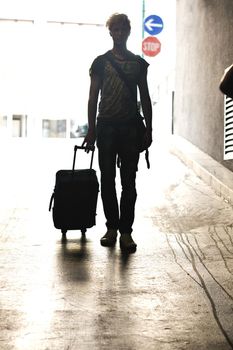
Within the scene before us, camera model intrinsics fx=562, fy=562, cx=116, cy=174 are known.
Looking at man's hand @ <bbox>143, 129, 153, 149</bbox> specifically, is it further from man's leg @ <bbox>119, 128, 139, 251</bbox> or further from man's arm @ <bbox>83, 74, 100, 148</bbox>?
man's arm @ <bbox>83, 74, 100, 148</bbox>

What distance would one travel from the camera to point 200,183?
25.9ft

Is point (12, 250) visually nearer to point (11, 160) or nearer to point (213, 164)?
point (213, 164)

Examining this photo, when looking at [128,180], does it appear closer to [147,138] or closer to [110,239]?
[147,138]

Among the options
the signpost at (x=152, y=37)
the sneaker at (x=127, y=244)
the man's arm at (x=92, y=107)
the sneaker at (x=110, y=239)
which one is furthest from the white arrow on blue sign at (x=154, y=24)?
the sneaker at (x=127, y=244)

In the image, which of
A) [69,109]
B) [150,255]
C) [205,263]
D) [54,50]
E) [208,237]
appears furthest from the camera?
[69,109]

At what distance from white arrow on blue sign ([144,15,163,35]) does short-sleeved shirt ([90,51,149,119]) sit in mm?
9457

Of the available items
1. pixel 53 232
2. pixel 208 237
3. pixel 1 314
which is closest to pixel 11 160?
pixel 53 232

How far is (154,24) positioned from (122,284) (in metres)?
11.2

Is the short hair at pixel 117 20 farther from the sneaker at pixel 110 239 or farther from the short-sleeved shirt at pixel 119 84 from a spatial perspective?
the sneaker at pixel 110 239

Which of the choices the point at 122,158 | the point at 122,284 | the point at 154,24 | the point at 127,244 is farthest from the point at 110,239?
the point at 154,24

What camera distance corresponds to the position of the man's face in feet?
14.9

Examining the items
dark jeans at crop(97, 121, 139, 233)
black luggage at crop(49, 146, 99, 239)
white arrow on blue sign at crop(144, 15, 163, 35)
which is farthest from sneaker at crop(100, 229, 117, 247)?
white arrow on blue sign at crop(144, 15, 163, 35)

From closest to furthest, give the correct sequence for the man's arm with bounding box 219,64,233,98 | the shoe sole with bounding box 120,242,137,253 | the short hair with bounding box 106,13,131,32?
the man's arm with bounding box 219,64,233,98, the shoe sole with bounding box 120,242,137,253, the short hair with bounding box 106,13,131,32

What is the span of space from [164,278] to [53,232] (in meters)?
1.96
